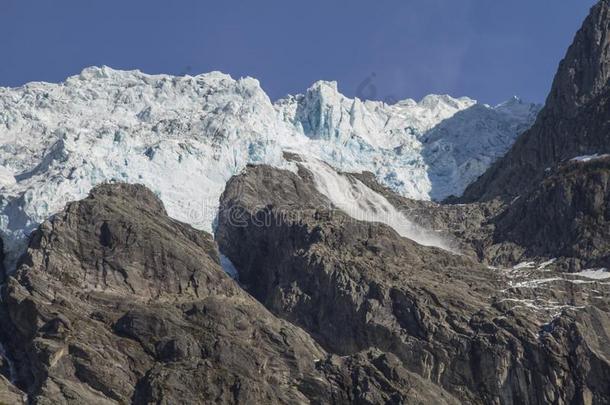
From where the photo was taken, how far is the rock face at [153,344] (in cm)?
16850

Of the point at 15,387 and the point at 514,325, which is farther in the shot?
the point at 514,325

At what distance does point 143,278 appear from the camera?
646ft

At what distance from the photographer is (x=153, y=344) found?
178375 mm

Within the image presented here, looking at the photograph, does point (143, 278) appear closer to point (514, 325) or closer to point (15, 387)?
point (15, 387)

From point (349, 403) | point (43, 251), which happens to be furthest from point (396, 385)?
→ point (43, 251)

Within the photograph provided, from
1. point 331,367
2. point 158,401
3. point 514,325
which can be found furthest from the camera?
point 514,325

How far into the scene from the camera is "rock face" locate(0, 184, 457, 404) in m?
168

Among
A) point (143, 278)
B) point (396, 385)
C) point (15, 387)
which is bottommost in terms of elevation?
point (15, 387)

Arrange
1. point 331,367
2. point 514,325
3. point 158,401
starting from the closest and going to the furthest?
point 158,401 < point 331,367 < point 514,325

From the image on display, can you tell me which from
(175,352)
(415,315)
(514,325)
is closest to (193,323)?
(175,352)

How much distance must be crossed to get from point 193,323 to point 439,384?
3726cm

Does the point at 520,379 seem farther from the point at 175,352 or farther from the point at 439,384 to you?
the point at 175,352

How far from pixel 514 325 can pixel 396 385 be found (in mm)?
26961

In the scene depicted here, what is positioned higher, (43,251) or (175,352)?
(43,251)
